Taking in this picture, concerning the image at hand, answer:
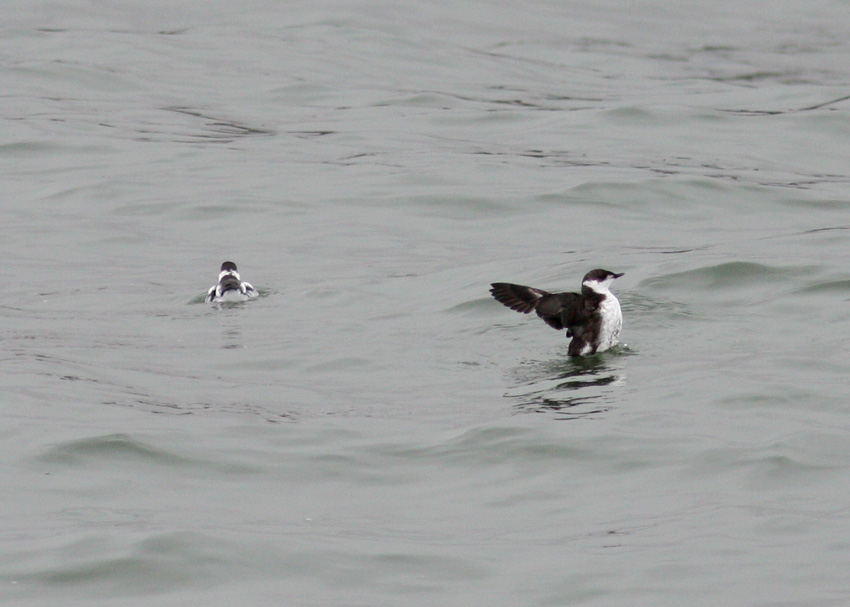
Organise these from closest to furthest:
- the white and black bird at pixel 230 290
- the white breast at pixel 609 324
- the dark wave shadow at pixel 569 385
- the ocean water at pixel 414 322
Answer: the ocean water at pixel 414 322, the dark wave shadow at pixel 569 385, the white breast at pixel 609 324, the white and black bird at pixel 230 290

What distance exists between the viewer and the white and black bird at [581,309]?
42.3 feet

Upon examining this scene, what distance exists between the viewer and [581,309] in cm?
1302

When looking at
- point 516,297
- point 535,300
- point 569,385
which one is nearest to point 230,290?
point 516,297

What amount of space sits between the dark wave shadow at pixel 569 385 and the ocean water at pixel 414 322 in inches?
2.2

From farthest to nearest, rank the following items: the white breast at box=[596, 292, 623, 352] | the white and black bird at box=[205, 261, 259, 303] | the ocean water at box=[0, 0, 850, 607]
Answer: the white and black bird at box=[205, 261, 259, 303], the white breast at box=[596, 292, 623, 352], the ocean water at box=[0, 0, 850, 607]

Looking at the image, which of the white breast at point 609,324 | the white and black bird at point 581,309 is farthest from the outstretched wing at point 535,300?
the white breast at point 609,324

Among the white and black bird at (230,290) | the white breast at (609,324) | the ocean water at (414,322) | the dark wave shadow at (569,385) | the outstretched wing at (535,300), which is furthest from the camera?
the white and black bird at (230,290)

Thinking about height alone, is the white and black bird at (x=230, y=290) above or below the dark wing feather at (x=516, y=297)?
below

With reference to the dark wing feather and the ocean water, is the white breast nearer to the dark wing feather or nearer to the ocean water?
the ocean water

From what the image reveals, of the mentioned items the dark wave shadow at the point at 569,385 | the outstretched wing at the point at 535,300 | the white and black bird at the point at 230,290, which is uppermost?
the outstretched wing at the point at 535,300

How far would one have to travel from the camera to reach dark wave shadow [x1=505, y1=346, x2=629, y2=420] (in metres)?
11.3

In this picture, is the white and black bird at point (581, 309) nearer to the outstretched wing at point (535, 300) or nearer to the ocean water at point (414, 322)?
the outstretched wing at point (535, 300)

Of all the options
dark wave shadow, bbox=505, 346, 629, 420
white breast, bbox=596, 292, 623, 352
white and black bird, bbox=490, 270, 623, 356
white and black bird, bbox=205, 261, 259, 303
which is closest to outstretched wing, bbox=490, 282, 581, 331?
white and black bird, bbox=490, 270, 623, 356

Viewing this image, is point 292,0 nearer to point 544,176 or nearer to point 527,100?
point 527,100
